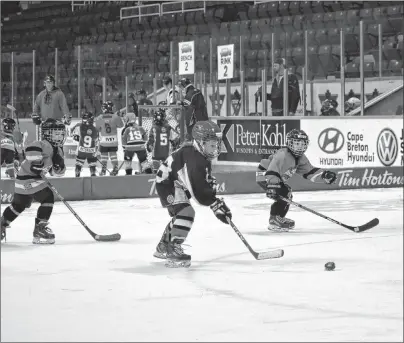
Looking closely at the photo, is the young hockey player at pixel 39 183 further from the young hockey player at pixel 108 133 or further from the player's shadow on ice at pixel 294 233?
the young hockey player at pixel 108 133

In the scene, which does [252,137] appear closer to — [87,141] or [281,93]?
[281,93]

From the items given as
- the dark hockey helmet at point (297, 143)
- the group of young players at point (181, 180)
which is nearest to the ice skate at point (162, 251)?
the group of young players at point (181, 180)

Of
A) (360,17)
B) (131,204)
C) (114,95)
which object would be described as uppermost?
(360,17)

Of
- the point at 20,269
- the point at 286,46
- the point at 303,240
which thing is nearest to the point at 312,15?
the point at 286,46

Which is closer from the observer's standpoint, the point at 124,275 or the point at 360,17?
the point at 124,275

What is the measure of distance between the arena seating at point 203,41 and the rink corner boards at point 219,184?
129 centimetres

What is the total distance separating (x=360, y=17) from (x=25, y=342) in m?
9.65

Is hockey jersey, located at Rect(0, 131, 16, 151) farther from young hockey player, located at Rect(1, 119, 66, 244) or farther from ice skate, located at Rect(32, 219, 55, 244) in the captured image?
ice skate, located at Rect(32, 219, 55, 244)

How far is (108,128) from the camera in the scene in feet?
36.2

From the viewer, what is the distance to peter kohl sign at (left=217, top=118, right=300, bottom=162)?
10648 mm

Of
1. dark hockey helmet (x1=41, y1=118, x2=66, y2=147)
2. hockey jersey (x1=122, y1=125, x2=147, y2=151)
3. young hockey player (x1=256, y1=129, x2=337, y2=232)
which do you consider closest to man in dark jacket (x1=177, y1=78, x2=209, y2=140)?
hockey jersey (x1=122, y1=125, x2=147, y2=151)

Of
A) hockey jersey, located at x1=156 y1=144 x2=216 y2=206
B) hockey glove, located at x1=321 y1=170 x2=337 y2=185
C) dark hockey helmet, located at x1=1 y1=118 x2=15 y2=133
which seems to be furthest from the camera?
dark hockey helmet, located at x1=1 y1=118 x2=15 y2=133

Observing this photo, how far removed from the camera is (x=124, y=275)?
412 centimetres

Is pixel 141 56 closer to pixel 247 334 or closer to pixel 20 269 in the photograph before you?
pixel 20 269
